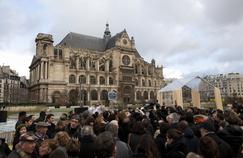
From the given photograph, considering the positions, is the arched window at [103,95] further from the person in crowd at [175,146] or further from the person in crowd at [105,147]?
the person in crowd at [105,147]

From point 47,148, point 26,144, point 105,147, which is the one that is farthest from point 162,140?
point 26,144

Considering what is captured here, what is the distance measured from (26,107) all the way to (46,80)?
48.2ft

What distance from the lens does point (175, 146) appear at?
13.6ft

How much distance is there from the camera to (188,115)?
21.1ft

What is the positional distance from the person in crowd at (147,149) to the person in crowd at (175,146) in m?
0.66

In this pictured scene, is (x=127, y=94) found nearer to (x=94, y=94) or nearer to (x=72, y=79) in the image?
(x=94, y=94)

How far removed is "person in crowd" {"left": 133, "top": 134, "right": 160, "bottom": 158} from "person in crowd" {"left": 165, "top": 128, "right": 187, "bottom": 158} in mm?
659

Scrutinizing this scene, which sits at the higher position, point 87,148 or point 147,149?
point 147,149

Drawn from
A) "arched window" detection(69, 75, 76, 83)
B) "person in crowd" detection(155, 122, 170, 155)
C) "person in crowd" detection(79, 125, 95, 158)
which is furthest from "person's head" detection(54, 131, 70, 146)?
"arched window" detection(69, 75, 76, 83)

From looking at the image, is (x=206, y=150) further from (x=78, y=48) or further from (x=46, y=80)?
(x=78, y=48)

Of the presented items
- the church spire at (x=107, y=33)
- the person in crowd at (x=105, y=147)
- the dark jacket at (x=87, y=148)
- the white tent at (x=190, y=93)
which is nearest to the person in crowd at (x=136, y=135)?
the dark jacket at (x=87, y=148)

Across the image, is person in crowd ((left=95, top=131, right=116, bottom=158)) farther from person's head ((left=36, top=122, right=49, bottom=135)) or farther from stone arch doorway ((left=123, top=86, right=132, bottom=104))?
stone arch doorway ((left=123, top=86, right=132, bottom=104))

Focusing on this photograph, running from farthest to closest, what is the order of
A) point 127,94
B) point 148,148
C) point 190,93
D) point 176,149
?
point 127,94 → point 190,93 → point 176,149 → point 148,148

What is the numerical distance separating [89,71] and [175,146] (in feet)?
199
